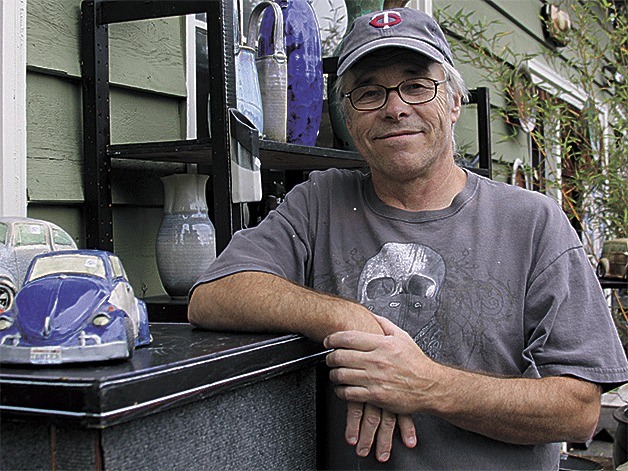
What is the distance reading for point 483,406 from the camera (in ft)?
4.19

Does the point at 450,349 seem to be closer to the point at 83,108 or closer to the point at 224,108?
the point at 224,108

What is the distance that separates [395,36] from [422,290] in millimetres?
503

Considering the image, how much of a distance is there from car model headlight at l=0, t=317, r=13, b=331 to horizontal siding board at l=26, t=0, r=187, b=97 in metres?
0.87

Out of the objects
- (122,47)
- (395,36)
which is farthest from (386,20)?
(122,47)

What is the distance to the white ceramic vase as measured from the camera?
184cm

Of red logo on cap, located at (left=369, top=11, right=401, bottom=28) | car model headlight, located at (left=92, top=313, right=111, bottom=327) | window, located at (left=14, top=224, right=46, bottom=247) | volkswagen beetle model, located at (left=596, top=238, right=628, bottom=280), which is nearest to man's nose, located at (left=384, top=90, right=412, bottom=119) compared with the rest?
red logo on cap, located at (left=369, top=11, right=401, bottom=28)

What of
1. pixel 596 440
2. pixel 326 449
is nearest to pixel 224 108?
pixel 326 449

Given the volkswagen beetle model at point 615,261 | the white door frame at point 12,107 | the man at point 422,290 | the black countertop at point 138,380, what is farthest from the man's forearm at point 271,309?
the volkswagen beetle model at point 615,261

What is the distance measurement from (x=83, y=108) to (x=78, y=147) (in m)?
0.09

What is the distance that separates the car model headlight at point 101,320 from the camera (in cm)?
92

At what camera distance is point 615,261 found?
356 centimetres

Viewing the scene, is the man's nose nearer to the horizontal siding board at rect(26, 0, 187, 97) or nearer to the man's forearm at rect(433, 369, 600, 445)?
the man's forearm at rect(433, 369, 600, 445)

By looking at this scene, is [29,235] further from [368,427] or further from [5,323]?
[368,427]

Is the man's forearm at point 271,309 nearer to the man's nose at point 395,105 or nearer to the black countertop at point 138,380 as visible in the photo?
the black countertop at point 138,380
